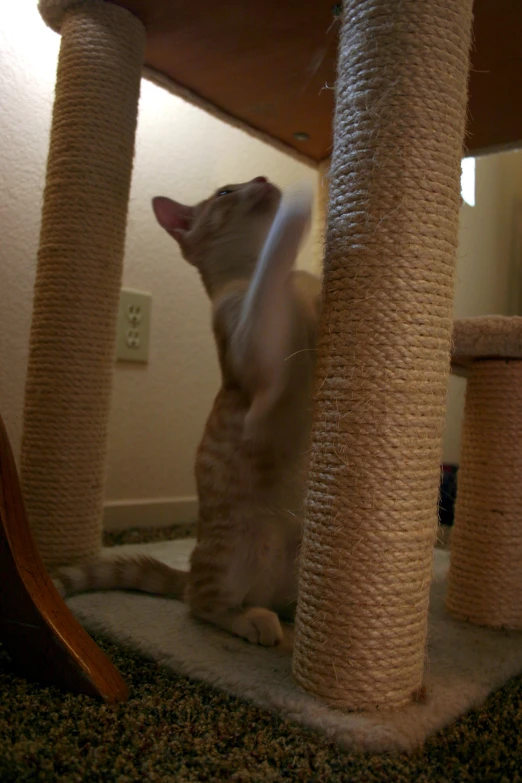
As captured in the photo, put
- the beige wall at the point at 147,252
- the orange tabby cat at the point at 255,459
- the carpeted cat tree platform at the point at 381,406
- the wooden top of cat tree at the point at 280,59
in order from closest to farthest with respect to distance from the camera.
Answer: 1. the carpeted cat tree platform at the point at 381,406
2. the orange tabby cat at the point at 255,459
3. the wooden top of cat tree at the point at 280,59
4. the beige wall at the point at 147,252

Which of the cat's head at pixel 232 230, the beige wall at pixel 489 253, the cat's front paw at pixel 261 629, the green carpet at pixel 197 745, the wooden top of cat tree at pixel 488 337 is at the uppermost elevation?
the beige wall at pixel 489 253

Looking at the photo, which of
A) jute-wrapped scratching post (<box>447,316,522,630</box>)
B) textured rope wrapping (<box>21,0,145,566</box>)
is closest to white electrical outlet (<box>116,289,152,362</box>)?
textured rope wrapping (<box>21,0,145,566</box>)

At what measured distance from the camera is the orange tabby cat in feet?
3.35

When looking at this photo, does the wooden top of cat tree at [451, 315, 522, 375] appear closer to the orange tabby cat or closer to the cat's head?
the orange tabby cat

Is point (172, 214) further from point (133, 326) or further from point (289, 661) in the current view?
Answer: point (289, 661)

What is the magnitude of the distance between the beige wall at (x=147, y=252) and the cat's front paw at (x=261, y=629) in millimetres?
945

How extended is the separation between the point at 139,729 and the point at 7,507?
0.30m

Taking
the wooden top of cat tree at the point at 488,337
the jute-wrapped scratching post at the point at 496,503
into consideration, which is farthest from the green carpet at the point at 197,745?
the wooden top of cat tree at the point at 488,337

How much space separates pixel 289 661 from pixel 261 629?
0.28ft

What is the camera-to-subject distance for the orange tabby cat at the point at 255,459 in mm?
1022

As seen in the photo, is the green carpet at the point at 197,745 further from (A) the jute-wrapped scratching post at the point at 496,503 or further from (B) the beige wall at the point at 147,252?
(B) the beige wall at the point at 147,252

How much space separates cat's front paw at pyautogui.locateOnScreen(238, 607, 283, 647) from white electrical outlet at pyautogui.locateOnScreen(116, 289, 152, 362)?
1104 millimetres

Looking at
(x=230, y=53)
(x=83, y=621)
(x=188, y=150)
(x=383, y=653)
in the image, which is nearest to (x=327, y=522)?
(x=383, y=653)

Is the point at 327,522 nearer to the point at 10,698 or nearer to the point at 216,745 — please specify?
the point at 216,745
